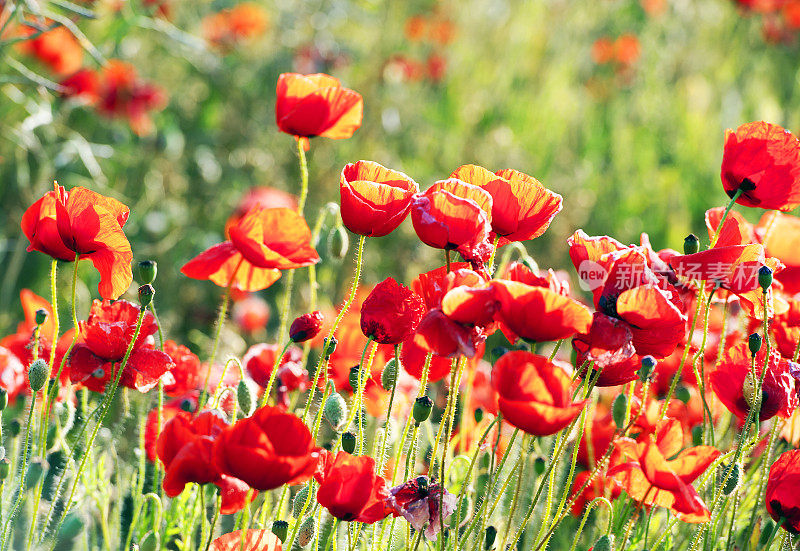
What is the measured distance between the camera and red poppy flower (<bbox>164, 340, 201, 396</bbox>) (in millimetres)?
1147

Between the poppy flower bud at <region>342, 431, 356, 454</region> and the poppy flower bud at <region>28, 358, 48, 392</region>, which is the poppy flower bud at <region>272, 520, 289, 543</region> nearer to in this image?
the poppy flower bud at <region>342, 431, 356, 454</region>

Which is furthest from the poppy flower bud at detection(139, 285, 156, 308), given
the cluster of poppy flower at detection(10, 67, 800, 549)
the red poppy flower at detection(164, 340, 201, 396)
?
the red poppy flower at detection(164, 340, 201, 396)

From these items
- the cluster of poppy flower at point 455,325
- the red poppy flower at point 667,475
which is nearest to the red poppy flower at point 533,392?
the cluster of poppy flower at point 455,325

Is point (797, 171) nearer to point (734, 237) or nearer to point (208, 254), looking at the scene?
point (734, 237)

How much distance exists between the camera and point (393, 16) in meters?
3.65

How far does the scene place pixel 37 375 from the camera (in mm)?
915

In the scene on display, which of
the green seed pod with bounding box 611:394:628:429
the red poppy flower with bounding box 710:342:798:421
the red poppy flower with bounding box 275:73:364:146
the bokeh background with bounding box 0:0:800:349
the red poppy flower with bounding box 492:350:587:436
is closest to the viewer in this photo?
the red poppy flower with bounding box 492:350:587:436

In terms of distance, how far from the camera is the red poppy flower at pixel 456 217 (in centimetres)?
85

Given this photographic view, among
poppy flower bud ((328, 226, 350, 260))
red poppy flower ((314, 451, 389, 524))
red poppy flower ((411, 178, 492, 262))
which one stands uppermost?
poppy flower bud ((328, 226, 350, 260))

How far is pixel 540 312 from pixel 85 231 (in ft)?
1.63

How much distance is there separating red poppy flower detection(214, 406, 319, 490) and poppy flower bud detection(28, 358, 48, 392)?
0.83 feet

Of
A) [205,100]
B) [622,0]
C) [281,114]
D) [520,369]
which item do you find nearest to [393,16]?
[205,100]

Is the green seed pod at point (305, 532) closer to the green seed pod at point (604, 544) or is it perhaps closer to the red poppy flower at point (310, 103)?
the green seed pod at point (604, 544)

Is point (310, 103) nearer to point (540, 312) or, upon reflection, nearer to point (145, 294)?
point (145, 294)
